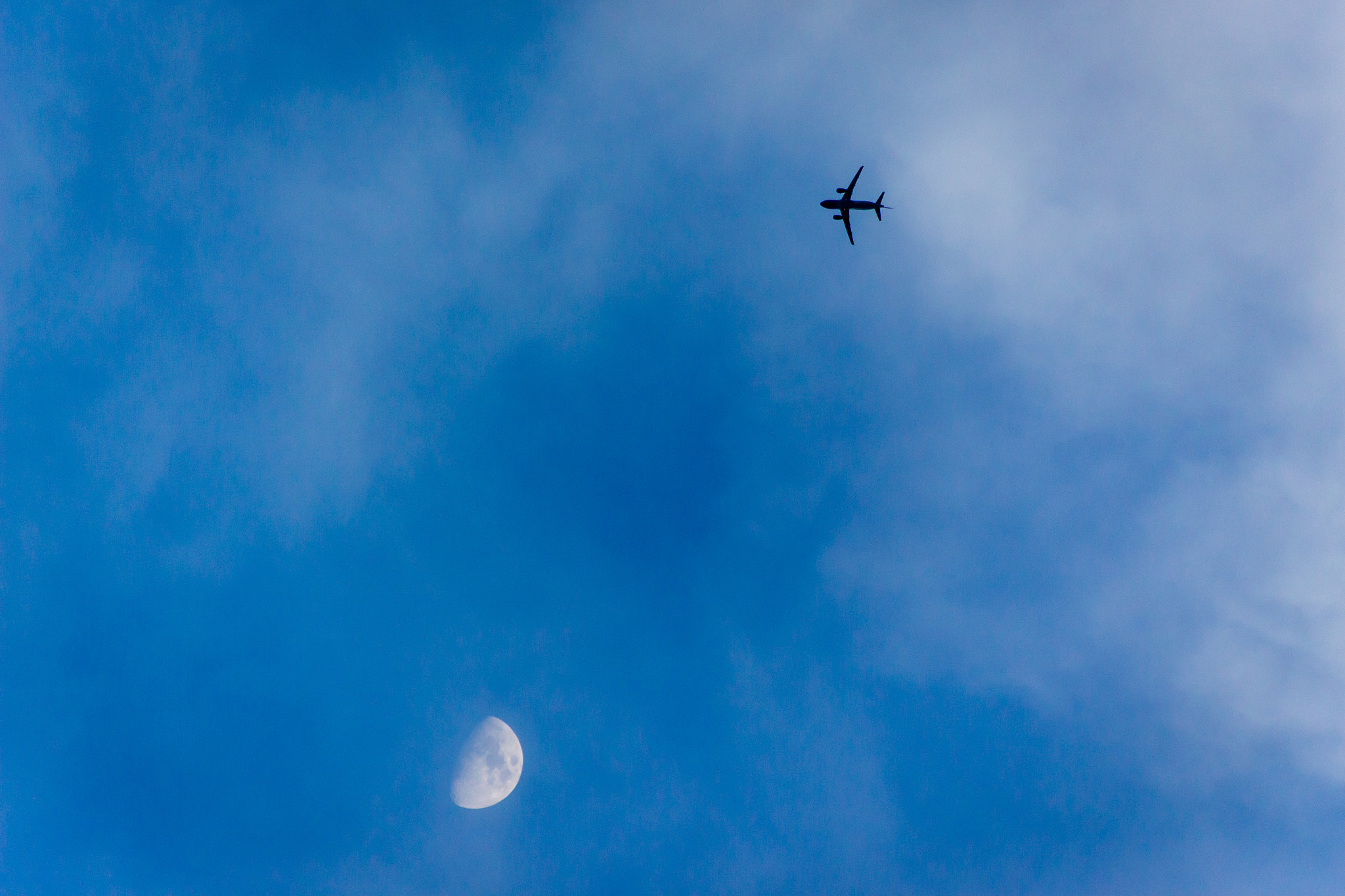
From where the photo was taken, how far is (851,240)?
6107 inches

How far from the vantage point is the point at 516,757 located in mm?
152625

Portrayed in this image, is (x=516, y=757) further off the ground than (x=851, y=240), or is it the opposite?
(x=851, y=240)

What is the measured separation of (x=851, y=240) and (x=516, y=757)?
153626 mm
